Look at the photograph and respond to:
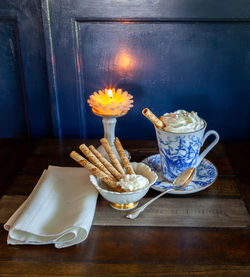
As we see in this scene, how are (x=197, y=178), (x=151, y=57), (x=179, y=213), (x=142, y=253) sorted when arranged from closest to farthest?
(x=142, y=253), (x=179, y=213), (x=197, y=178), (x=151, y=57)

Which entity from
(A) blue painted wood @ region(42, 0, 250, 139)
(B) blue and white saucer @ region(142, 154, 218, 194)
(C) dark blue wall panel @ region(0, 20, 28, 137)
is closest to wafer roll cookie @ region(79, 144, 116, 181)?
(B) blue and white saucer @ region(142, 154, 218, 194)

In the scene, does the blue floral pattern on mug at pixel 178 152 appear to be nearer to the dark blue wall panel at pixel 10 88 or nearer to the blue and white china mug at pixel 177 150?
the blue and white china mug at pixel 177 150

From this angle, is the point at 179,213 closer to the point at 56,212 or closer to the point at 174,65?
the point at 56,212

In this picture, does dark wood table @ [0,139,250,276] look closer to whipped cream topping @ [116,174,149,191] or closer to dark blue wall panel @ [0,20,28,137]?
whipped cream topping @ [116,174,149,191]

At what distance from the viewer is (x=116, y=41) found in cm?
97

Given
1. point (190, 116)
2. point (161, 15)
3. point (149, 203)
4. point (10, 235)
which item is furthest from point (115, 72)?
point (10, 235)

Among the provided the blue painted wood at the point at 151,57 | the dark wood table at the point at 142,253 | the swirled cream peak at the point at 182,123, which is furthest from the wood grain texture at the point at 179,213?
the blue painted wood at the point at 151,57

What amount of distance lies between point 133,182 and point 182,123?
0.18 meters

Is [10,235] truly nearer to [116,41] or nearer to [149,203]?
[149,203]

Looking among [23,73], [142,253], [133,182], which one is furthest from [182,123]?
[23,73]

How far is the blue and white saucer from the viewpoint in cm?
73

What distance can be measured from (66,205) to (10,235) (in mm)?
129

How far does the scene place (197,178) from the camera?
30.4 inches

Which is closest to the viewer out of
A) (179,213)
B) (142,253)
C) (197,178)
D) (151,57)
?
(142,253)
